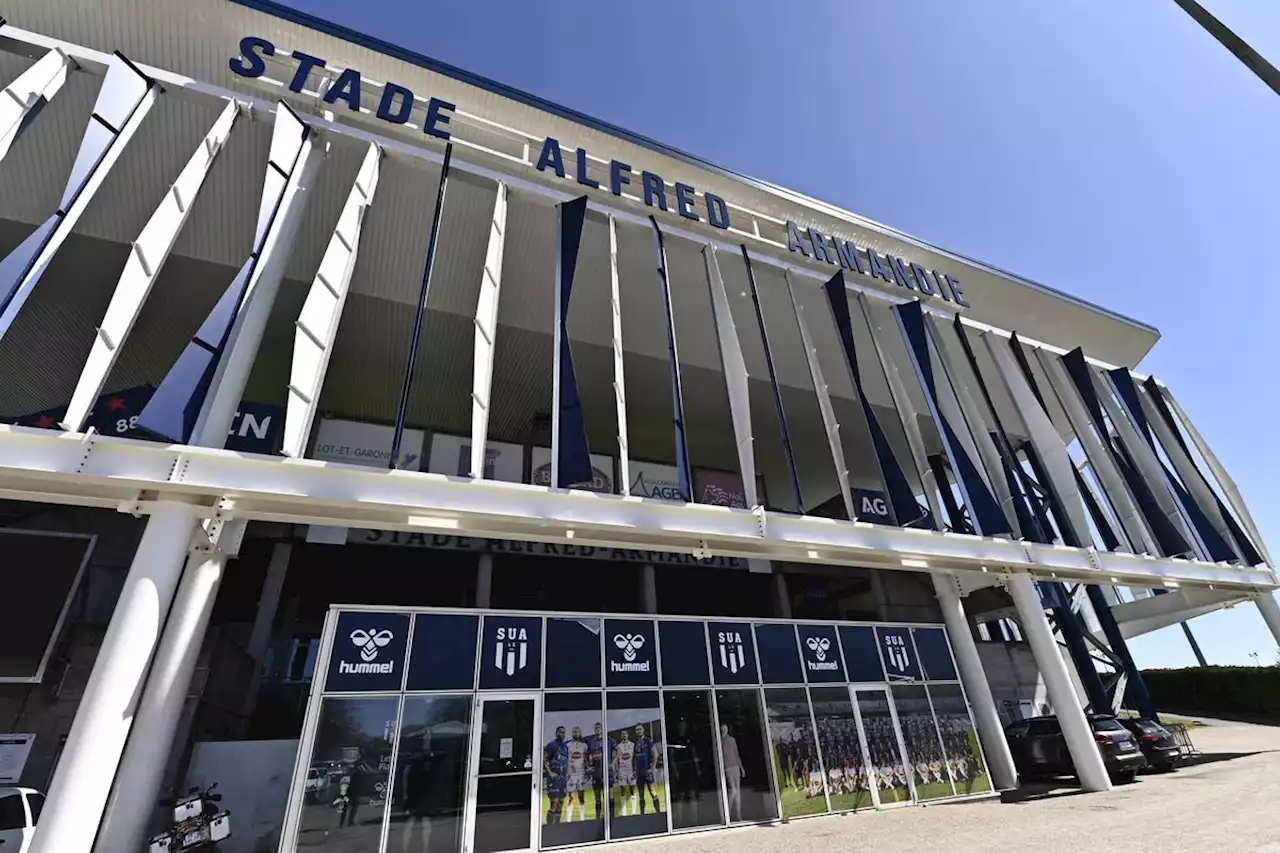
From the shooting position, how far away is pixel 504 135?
14828 mm

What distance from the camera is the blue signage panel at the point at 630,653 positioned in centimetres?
1127

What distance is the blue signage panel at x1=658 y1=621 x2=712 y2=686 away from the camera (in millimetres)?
11695

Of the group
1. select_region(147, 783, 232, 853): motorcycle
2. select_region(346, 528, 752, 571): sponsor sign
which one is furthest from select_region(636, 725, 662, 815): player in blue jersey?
select_region(147, 783, 232, 853): motorcycle

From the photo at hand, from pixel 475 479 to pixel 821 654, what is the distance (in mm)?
9011

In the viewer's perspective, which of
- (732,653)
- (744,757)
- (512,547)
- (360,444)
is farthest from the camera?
(512,547)

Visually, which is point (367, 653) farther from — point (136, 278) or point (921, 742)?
point (921, 742)

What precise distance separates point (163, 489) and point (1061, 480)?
21.5 meters

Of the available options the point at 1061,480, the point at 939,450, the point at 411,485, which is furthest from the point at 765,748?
the point at 939,450

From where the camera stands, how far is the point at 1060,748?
14773 millimetres

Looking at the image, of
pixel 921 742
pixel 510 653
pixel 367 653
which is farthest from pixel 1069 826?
pixel 367 653

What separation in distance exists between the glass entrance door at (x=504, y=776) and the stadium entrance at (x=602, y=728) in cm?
3

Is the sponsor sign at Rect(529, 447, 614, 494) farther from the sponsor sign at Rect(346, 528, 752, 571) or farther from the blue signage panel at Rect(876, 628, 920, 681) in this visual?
the blue signage panel at Rect(876, 628, 920, 681)

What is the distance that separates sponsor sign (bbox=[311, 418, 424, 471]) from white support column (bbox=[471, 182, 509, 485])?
20.8 feet

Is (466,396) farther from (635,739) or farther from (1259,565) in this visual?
(1259,565)
